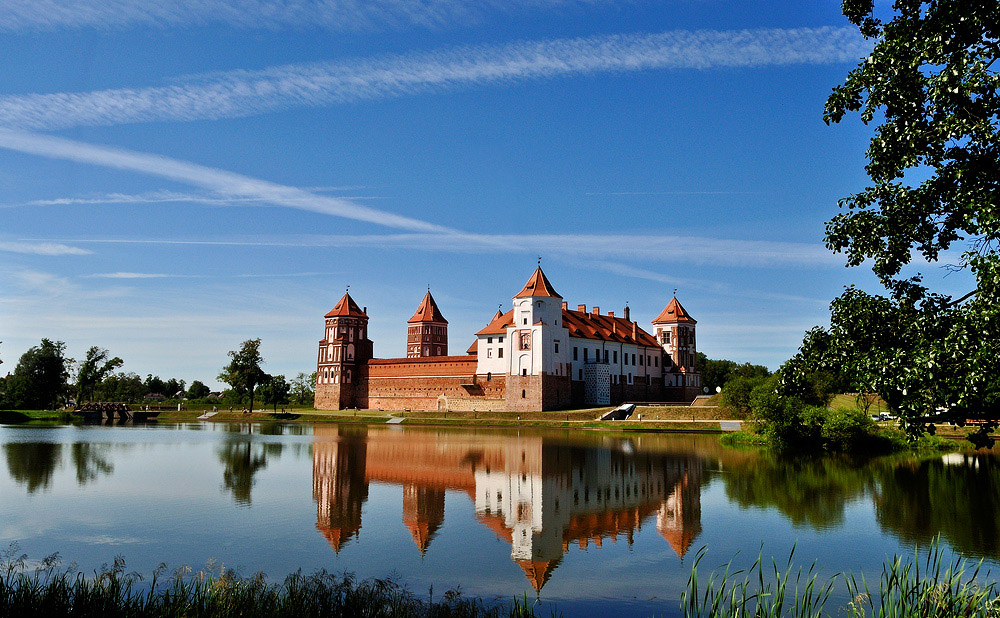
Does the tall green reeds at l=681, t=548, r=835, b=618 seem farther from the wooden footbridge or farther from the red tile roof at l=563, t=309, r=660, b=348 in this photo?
the wooden footbridge

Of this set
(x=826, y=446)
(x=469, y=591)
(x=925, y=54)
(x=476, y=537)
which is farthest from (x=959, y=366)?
(x=826, y=446)

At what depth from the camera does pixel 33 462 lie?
22859mm

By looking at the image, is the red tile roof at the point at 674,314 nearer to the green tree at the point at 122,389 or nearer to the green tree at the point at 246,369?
the green tree at the point at 246,369

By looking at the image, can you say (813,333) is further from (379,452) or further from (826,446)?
(826,446)

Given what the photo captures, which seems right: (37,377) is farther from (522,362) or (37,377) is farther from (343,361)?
(522,362)

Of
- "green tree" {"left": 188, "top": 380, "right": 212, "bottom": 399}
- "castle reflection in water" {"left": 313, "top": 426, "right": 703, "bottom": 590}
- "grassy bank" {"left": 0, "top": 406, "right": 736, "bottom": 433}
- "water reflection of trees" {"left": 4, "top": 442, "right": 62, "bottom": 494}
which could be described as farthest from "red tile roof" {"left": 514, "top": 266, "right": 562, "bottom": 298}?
"green tree" {"left": 188, "top": 380, "right": 212, "bottom": 399}

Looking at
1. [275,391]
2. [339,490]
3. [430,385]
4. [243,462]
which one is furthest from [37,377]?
[339,490]

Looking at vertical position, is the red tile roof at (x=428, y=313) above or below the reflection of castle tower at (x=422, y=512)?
above

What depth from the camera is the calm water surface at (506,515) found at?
10492mm

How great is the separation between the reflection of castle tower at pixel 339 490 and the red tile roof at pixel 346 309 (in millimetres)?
42108

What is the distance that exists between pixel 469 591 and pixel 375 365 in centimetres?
6158

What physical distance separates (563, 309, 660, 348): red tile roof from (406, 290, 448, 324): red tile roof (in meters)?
17.9

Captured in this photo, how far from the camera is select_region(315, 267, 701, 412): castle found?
57375 millimetres

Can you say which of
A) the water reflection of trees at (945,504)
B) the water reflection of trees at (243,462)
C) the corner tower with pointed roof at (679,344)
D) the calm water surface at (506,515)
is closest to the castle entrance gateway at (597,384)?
the corner tower with pointed roof at (679,344)
